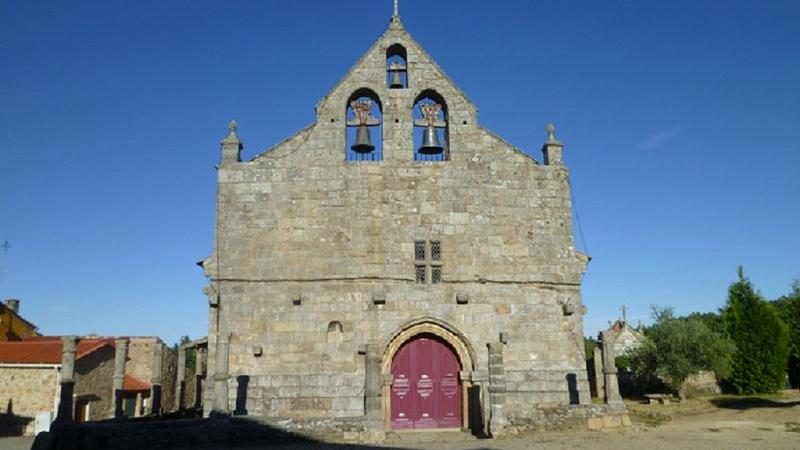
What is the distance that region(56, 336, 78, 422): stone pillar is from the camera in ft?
41.7

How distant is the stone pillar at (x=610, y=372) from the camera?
14.4 metres

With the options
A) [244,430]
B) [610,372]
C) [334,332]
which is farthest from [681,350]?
[244,430]

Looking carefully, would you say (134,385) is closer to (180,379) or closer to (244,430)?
(180,379)

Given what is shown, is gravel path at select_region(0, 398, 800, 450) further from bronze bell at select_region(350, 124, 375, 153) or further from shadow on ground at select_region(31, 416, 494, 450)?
bronze bell at select_region(350, 124, 375, 153)

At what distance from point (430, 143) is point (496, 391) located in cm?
663

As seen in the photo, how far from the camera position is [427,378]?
15.3 m

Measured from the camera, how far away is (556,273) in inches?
627

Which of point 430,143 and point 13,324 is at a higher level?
point 430,143

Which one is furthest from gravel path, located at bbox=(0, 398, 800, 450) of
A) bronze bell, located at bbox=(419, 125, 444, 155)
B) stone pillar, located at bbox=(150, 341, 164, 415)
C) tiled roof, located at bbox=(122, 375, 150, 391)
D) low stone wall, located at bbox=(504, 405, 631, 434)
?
tiled roof, located at bbox=(122, 375, 150, 391)

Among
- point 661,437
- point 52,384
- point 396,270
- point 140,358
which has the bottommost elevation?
point 661,437

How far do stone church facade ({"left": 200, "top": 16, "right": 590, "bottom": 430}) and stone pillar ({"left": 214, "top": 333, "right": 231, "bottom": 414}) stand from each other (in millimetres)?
1331

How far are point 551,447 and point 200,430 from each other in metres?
6.88

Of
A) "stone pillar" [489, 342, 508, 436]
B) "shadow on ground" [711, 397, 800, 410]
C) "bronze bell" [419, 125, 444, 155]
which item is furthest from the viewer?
"shadow on ground" [711, 397, 800, 410]

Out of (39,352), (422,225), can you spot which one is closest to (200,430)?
(422,225)
